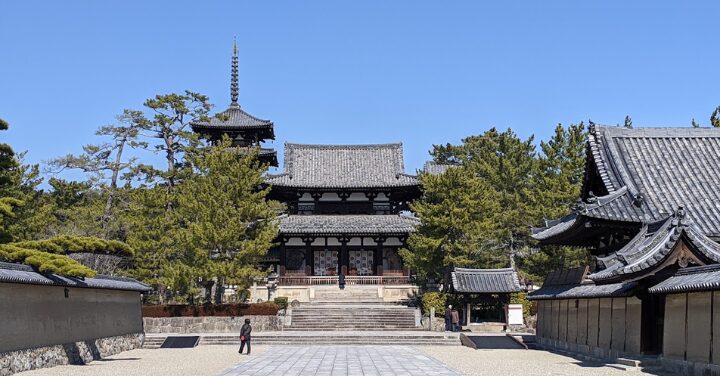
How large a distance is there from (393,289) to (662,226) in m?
32.7

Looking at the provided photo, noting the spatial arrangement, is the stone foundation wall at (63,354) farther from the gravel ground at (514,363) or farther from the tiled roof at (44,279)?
the gravel ground at (514,363)

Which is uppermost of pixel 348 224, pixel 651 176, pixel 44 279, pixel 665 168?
pixel 665 168

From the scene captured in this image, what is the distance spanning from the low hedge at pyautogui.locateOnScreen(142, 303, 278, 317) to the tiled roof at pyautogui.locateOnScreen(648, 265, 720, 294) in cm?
2756

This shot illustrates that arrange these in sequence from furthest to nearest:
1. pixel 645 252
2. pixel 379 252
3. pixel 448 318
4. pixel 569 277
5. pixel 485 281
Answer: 1. pixel 379 252
2. pixel 448 318
3. pixel 485 281
4. pixel 569 277
5. pixel 645 252

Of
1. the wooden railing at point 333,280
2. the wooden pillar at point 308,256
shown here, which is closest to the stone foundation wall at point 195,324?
the wooden railing at point 333,280

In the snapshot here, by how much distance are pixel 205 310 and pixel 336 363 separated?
66.8ft

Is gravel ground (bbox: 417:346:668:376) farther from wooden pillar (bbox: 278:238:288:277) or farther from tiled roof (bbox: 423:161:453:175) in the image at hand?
tiled roof (bbox: 423:161:453:175)

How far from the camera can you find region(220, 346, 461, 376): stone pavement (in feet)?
72.0

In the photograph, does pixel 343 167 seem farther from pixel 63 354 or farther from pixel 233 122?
pixel 63 354

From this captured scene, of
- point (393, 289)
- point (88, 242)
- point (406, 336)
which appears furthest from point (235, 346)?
point (393, 289)

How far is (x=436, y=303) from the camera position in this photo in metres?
44.8

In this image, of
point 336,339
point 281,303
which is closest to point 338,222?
point 281,303

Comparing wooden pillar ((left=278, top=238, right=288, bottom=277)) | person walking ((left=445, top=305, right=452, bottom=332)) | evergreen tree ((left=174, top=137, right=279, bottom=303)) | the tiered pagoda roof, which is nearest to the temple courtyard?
person walking ((left=445, top=305, right=452, bottom=332))

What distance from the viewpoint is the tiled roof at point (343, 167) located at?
57.8m
